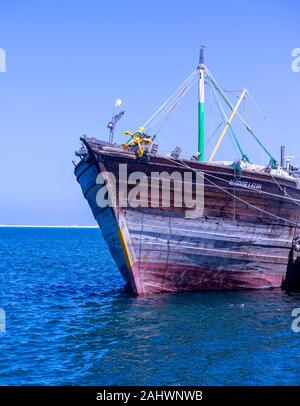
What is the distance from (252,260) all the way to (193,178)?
501cm

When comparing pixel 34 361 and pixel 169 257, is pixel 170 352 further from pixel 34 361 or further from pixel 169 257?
pixel 169 257

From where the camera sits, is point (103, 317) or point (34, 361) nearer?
point (34, 361)

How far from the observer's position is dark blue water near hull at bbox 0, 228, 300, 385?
1337 centimetres

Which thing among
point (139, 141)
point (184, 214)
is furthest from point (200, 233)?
point (139, 141)

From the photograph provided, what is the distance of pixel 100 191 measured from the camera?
858 inches

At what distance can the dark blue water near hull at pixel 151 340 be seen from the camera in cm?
1337

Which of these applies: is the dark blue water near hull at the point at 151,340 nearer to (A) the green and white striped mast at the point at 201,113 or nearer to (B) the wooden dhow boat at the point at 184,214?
(B) the wooden dhow boat at the point at 184,214

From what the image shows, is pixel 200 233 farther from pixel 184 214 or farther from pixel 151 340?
pixel 151 340

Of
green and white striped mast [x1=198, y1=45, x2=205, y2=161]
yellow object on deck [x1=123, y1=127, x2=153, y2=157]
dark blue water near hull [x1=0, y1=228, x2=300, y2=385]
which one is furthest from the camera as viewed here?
green and white striped mast [x1=198, y1=45, x2=205, y2=161]

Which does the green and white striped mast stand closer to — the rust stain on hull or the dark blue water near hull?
the rust stain on hull

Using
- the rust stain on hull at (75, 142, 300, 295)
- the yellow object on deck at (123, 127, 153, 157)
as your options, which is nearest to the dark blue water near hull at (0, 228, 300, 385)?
the rust stain on hull at (75, 142, 300, 295)

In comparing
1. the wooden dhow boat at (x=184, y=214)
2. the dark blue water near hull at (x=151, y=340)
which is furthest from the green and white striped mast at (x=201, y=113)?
the dark blue water near hull at (x=151, y=340)

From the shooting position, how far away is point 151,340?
53.4 feet
